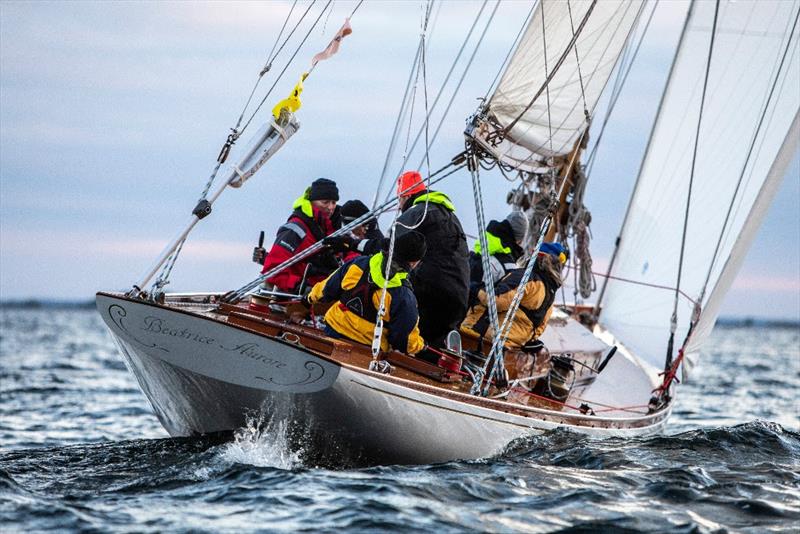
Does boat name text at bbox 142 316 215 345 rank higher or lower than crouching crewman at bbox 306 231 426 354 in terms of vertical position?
lower

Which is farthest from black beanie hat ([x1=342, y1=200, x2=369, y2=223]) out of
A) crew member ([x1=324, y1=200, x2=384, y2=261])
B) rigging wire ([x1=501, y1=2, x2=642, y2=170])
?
rigging wire ([x1=501, y1=2, x2=642, y2=170])

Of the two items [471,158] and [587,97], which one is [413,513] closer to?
[471,158]

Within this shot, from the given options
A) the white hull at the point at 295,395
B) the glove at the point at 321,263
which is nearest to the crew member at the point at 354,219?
the glove at the point at 321,263

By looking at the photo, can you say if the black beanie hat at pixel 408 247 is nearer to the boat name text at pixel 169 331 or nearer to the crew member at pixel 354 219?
the boat name text at pixel 169 331

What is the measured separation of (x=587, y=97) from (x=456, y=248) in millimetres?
2844

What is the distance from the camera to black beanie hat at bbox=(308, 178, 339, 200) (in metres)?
9.05

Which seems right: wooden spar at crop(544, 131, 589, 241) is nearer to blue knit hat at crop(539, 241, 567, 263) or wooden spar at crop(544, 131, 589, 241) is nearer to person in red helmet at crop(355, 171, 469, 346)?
blue knit hat at crop(539, 241, 567, 263)

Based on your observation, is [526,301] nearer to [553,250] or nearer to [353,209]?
[553,250]

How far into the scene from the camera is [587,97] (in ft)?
Result: 34.2

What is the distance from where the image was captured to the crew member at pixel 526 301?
9.09 m

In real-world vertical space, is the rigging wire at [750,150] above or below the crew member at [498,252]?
above

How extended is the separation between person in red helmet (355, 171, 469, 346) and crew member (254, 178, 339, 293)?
2.82 ft

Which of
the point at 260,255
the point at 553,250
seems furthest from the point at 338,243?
the point at 553,250

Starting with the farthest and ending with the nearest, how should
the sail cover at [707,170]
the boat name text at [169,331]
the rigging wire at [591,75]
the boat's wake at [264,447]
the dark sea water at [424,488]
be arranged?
the sail cover at [707,170] < the rigging wire at [591,75] < the boat's wake at [264,447] < the boat name text at [169,331] < the dark sea water at [424,488]
